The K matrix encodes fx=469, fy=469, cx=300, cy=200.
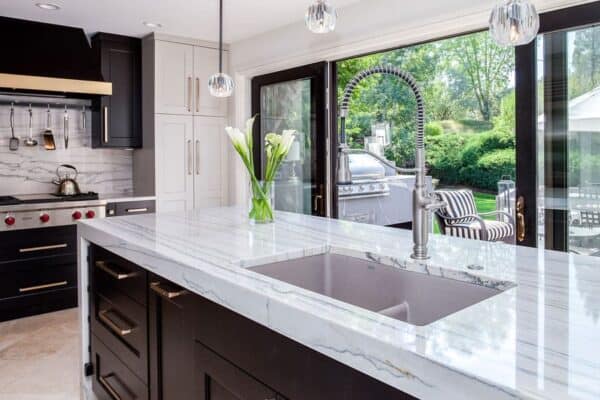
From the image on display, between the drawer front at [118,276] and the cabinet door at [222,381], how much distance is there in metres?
0.47

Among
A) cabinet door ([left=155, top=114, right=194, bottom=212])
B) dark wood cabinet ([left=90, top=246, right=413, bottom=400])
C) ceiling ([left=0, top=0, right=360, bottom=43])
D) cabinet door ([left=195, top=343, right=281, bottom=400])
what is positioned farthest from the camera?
cabinet door ([left=155, top=114, right=194, bottom=212])

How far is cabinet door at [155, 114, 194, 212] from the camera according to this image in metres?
4.26

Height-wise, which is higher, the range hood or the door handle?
the range hood

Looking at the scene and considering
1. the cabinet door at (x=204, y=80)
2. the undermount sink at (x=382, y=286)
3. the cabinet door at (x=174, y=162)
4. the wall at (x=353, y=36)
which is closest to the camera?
the undermount sink at (x=382, y=286)

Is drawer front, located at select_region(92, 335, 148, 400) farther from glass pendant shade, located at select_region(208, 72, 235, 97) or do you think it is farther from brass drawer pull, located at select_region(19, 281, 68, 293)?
brass drawer pull, located at select_region(19, 281, 68, 293)

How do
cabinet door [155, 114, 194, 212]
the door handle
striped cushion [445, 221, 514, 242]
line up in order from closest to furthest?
1. the door handle
2. cabinet door [155, 114, 194, 212]
3. striped cushion [445, 221, 514, 242]

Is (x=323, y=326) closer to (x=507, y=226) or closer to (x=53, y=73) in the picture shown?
(x=53, y=73)

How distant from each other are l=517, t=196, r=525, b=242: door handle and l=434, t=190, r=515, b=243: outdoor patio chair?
225 centimetres

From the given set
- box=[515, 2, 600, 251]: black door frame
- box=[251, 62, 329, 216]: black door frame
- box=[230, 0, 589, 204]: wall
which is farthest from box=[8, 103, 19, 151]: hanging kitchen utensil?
box=[515, 2, 600, 251]: black door frame

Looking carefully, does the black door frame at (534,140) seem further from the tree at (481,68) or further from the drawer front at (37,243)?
the drawer front at (37,243)

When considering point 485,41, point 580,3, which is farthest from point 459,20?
point 485,41

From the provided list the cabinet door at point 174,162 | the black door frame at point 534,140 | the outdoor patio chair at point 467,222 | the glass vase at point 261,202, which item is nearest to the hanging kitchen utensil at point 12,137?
the cabinet door at point 174,162

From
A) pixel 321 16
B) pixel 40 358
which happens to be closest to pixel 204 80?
pixel 40 358

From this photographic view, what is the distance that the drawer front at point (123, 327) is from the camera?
174cm
